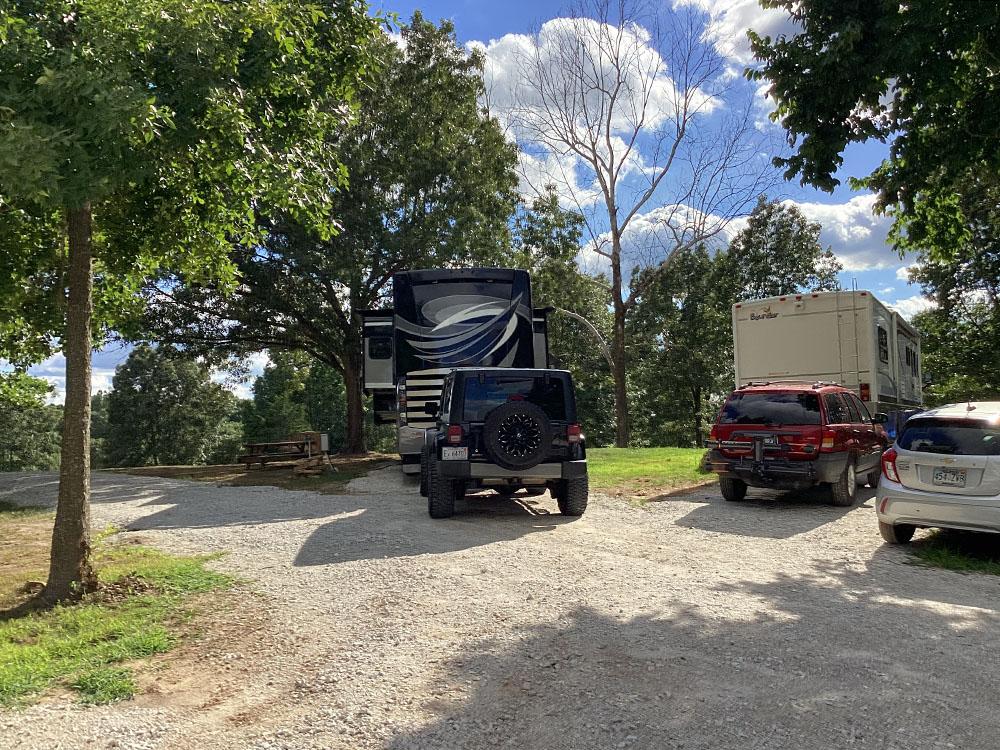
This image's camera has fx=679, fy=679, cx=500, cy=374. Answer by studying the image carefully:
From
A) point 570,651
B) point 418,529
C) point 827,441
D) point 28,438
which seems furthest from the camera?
point 28,438

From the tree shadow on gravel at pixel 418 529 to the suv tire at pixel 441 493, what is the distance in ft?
0.43

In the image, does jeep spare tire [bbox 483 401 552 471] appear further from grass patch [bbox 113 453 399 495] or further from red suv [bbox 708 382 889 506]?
grass patch [bbox 113 453 399 495]

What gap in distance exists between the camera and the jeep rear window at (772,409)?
32.9 ft

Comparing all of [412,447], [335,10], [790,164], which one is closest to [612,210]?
[412,447]

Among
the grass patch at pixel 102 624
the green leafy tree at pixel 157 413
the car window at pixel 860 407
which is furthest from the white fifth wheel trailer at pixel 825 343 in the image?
the green leafy tree at pixel 157 413

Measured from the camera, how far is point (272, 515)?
10281 millimetres

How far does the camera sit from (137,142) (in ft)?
17.1

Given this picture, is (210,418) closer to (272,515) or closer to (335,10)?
(272,515)

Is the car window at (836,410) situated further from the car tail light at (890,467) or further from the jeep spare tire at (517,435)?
the jeep spare tire at (517,435)

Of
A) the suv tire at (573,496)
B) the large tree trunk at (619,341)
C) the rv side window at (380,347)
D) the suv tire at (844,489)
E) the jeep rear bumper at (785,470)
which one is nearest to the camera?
the suv tire at (573,496)

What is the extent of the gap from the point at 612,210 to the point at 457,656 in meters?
22.9

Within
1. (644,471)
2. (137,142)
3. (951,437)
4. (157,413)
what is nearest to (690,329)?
(644,471)

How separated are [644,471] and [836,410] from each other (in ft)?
18.0

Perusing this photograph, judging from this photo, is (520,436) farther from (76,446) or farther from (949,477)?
(76,446)
